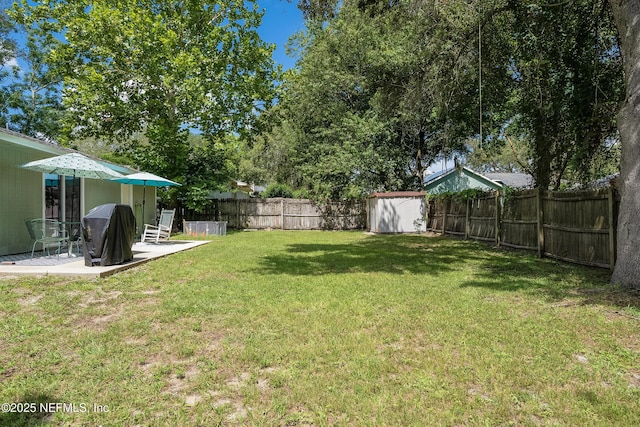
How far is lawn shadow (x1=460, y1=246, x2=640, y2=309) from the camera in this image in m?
4.53

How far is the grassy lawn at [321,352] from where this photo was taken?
7.07 feet

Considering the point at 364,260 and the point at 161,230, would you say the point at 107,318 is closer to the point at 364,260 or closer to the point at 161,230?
the point at 364,260

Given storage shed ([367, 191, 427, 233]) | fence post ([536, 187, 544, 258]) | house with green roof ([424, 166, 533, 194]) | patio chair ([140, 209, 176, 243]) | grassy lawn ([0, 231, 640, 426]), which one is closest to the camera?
grassy lawn ([0, 231, 640, 426])

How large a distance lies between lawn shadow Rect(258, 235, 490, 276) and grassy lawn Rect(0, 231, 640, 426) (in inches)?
49.7

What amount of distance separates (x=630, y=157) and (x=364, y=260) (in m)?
5.03

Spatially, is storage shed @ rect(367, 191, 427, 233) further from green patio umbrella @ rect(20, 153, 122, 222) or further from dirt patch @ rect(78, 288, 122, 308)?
dirt patch @ rect(78, 288, 122, 308)

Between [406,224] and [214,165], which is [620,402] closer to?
[406,224]

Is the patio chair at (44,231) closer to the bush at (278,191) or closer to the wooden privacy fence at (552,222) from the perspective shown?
the wooden privacy fence at (552,222)

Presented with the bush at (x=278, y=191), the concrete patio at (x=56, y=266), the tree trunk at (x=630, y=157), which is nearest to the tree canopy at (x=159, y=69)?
the bush at (x=278, y=191)

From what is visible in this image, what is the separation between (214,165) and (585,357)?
16963 millimetres

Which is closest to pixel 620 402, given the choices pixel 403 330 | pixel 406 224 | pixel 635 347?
pixel 635 347

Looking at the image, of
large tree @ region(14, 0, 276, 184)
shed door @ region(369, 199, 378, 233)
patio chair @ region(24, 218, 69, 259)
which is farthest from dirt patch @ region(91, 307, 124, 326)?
shed door @ region(369, 199, 378, 233)

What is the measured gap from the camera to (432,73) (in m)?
8.50

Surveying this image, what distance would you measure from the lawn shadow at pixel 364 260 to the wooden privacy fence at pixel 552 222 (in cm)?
136
